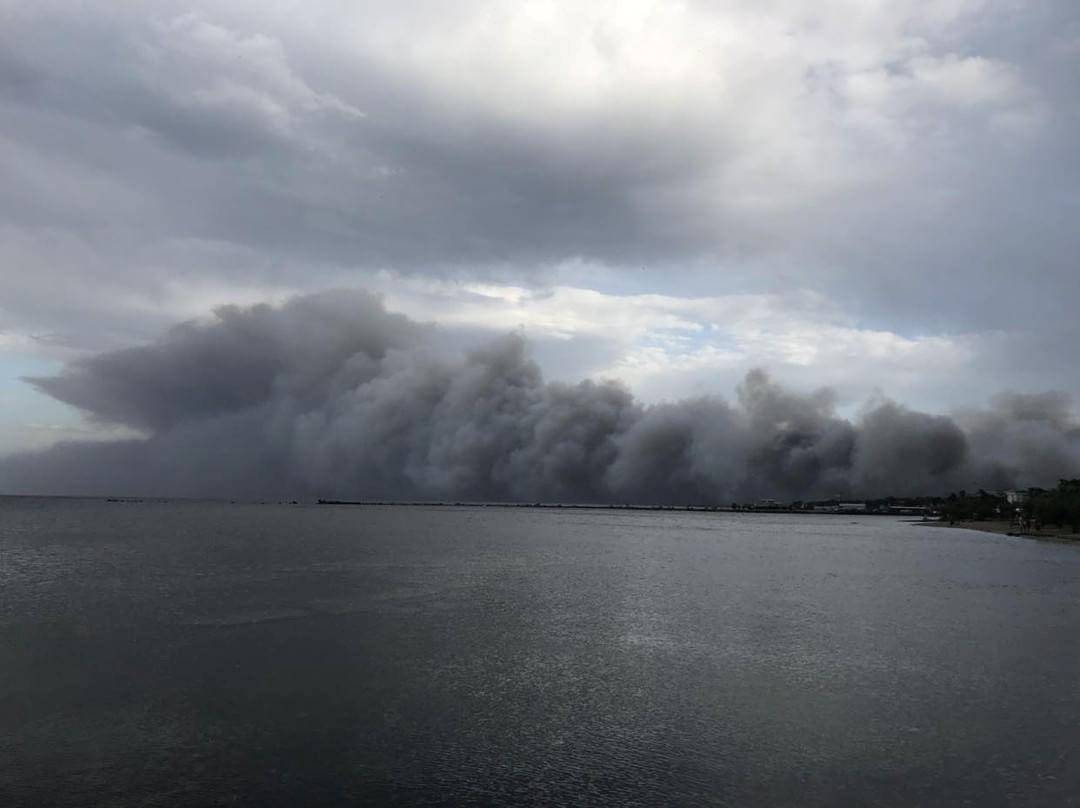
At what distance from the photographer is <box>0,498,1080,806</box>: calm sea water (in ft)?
62.6

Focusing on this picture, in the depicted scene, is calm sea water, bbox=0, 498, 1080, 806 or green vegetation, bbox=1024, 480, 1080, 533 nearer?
calm sea water, bbox=0, 498, 1080, 806

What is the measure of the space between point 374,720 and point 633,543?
9089 centimetres

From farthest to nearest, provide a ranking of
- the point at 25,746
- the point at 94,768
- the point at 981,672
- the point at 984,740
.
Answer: the point at 981,672 → the point at 984,740 → the point at 25,746 → the point at 94,768

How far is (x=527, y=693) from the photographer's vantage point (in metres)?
26.7

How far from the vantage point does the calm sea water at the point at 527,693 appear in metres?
19.1

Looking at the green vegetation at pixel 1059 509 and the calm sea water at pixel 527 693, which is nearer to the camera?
the calm sea water at pixel 527 693

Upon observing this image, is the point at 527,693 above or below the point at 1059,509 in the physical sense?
below

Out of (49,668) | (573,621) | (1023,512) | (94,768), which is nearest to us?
(94,768)

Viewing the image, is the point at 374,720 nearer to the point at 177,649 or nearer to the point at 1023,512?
the point at 177,649

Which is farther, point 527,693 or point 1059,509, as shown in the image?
point 1059,509

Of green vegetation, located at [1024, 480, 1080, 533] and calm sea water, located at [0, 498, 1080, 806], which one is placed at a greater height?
green vegetation, located at [1024, 480, 1080, 533]

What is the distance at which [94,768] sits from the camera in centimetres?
1941

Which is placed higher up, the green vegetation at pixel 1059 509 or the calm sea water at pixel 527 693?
the green vegetation at pixel 1059 509

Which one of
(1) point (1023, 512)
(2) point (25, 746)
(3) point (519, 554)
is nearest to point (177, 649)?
Answer: (2) point (25, 746)
